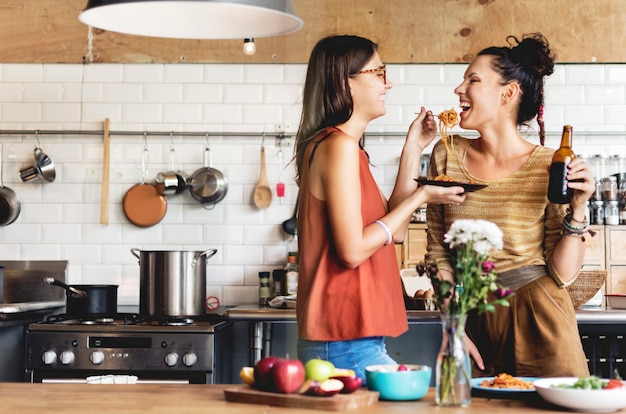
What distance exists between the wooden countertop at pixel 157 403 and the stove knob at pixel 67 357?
6.60 feet

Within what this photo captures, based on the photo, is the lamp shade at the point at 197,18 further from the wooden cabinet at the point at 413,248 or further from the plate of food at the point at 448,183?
the wooden cabinet at the point at 413,248

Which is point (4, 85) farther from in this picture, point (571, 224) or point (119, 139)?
point (571, 224)

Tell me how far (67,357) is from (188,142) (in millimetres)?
1603

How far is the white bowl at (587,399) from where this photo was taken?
6.59ft

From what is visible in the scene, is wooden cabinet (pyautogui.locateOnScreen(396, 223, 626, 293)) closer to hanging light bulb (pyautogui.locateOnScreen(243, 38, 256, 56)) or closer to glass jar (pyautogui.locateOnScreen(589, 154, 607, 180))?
glass jar (pyautogui.locateOnScreen(589, 154, 607, 180))

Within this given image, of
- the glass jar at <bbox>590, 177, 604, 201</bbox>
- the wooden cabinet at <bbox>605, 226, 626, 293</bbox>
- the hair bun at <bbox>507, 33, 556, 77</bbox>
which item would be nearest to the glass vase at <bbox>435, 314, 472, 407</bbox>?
the hair bun at <bbox>507, 33, 556, 77</bbox>

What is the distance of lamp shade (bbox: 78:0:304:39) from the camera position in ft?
7.47

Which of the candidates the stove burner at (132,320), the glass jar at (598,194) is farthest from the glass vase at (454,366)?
the glass jar at (598,194)

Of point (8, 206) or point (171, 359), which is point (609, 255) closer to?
point (171, 359)

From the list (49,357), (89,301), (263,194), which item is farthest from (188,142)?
(49,357)

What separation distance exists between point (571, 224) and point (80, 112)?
3626 millimetres

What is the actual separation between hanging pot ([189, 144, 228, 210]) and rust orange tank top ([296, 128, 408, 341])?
2.78 meters

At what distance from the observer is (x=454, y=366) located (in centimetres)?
211

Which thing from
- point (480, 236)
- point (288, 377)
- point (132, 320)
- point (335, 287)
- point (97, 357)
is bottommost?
point (97, 357)
